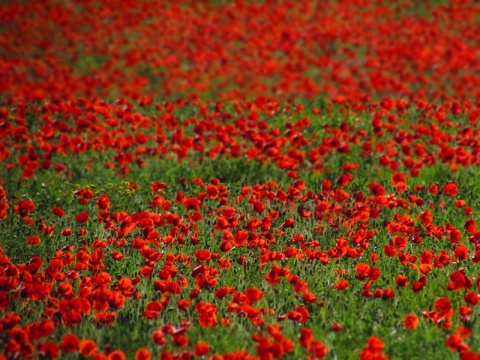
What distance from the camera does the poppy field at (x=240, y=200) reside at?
14.5 feet

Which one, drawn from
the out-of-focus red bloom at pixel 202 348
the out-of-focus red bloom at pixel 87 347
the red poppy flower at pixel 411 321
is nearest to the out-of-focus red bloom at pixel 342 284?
the red poppy flower at pixel 411 321

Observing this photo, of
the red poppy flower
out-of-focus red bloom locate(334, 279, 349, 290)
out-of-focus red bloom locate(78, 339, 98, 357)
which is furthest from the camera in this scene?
out-of-focus red bloom locate(334, 279, 349, 290)

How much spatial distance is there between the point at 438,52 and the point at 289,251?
1110 centimetres

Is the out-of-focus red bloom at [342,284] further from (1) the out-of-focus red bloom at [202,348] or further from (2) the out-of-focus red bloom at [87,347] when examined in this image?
(2) the out-of-focus red bloom at [87,347]

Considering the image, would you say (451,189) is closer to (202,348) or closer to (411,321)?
(411,321)

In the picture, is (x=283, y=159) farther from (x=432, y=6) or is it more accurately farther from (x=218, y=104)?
(x=432, y=6)

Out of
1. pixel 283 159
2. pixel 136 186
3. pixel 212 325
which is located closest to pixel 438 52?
pixel 283 159

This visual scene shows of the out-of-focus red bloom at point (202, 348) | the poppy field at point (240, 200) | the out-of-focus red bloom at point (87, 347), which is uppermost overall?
the out-of-focus red bloom at point (202, 348)

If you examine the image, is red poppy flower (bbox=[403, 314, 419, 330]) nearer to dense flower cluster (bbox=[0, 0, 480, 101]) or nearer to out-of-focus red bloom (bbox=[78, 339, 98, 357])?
out-of-focus red bloom (bbox=[78, 339, 98, 357])

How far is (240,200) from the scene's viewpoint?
22.4ft

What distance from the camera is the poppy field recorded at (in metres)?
4.43

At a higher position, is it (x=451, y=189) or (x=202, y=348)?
(x=202, y=348)

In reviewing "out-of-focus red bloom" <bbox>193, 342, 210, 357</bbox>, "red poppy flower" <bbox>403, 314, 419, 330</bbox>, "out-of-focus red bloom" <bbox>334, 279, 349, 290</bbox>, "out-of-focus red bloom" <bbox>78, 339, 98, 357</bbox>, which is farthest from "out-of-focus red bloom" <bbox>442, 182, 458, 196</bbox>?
"out-of-focus red bloom" <bbox>78, 339, 98, 357</bbox>

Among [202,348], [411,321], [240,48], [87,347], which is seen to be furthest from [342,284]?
[240,48]
